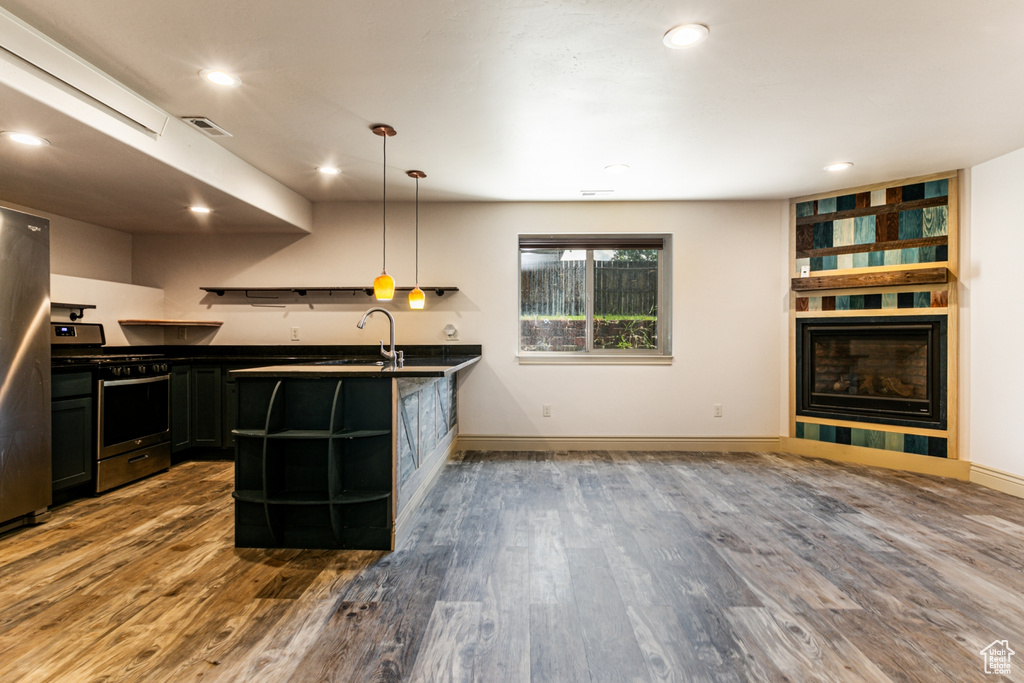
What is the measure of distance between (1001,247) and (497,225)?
13.0 feet

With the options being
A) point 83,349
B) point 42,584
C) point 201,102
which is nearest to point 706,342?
point 201,102

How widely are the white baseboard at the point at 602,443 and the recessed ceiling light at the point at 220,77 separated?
3.36 m

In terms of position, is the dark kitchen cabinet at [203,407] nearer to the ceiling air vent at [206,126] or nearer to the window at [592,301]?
the ceiling air vent at [206,126]

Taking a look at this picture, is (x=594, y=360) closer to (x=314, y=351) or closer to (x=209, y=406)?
(x=314, y=351)

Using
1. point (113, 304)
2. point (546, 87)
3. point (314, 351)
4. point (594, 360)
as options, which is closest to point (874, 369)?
point (594, 360)

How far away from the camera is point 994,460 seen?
3707mm

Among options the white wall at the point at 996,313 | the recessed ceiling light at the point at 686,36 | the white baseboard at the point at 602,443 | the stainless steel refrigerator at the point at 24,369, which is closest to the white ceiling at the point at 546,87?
the recessed ceiling light at the point at 686,36

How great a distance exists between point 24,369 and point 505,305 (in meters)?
3.43

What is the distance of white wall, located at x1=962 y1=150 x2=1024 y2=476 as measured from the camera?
3.55 metres

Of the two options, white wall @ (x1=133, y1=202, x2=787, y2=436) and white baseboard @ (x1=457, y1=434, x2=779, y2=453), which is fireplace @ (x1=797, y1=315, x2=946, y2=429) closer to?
white wall @ (x1=133, y1=202, x2=787, y2=436)

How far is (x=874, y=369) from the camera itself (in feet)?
14.5

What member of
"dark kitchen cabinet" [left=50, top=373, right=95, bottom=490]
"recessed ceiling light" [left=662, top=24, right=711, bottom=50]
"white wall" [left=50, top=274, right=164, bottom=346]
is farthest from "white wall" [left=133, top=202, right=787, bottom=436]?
"recessed ceiling light" [left=662, top=24, right=711, bottom=50]

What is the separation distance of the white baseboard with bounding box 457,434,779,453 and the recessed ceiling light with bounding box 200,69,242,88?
3356mm

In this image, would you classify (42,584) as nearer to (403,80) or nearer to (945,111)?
(403,80)
